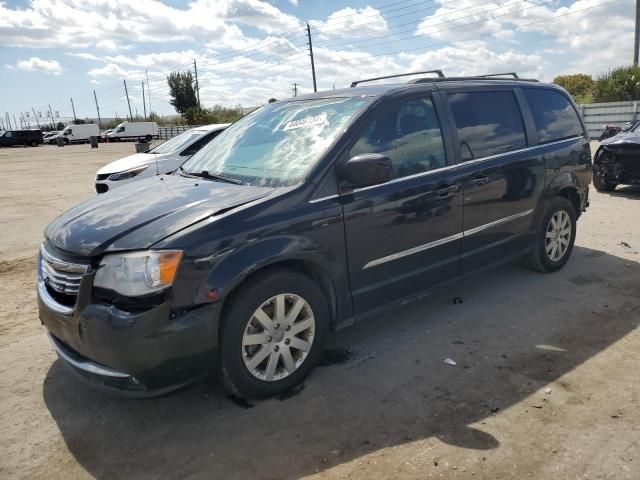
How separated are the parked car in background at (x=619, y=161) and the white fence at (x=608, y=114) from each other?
1302cm

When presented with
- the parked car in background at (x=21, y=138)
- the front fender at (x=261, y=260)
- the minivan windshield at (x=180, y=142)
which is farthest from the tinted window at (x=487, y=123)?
the parked car in background at (x=21, y=138)

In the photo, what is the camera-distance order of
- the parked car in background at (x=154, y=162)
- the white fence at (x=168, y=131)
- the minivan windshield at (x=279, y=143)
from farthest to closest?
the white fence at (x=168, y=131)
the parked car in background at (x=154, y=162)
the minivan windshield at (x=279, y=143)

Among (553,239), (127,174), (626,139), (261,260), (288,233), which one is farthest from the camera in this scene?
(127,174)

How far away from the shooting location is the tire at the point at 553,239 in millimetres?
5129

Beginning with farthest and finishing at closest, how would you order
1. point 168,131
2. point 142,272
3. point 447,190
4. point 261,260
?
point 168,131
point 447,190
point 261,260
point 142,272

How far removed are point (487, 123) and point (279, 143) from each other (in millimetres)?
1864

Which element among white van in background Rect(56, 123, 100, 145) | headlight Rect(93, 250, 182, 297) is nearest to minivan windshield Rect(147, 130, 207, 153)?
headlight Rect(93, 250, 182, 297)

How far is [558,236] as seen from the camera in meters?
5.34

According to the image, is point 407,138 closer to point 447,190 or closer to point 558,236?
point 447,190

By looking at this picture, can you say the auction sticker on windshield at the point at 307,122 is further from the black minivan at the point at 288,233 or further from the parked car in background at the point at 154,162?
the parked car in background at the point at 154,162

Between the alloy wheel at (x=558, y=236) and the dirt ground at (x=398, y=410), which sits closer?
the dirt ground at (x=398, y=410)

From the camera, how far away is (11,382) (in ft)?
→ 11.8

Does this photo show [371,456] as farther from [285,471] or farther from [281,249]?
[281,249]

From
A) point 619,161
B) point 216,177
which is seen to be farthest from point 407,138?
point 619,161
